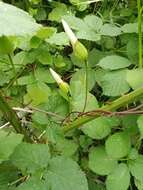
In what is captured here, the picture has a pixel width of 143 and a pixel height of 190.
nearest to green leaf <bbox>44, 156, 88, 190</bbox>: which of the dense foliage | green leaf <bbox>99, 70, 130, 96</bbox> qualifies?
the dense foliage

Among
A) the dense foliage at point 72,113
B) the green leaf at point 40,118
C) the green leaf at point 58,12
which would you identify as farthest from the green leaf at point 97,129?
the green leaf at point 58,12

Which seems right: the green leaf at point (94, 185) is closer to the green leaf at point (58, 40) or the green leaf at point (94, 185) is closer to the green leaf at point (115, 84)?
the green leaf at point (115, 84)

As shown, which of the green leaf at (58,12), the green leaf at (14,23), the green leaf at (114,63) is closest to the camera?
the green leaf at (14,23)

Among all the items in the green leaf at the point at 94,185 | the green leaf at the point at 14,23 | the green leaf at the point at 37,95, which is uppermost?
the green leaf at the point at 14,23

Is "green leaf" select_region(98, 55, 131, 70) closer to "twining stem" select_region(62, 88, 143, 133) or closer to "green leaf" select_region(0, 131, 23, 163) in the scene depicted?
"twining stem" select_region(62, 88, 143, 133)

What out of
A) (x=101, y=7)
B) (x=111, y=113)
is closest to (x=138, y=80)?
(x=111, y=113)

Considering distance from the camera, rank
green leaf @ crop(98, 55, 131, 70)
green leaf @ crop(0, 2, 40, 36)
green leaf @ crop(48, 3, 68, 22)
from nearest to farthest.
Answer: green leaf @ crop(0, 2, 40, 36)
green leaf @ crop(98, 55, 131, 70)
green leaf @ crop(48, 3, 68, 22)

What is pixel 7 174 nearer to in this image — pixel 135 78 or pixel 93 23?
pixel 135 78

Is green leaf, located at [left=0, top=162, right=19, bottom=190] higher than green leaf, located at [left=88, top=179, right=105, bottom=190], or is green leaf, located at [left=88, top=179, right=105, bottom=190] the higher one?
green leaf, located at [left=0, top=162, right=19, bottom=190]
